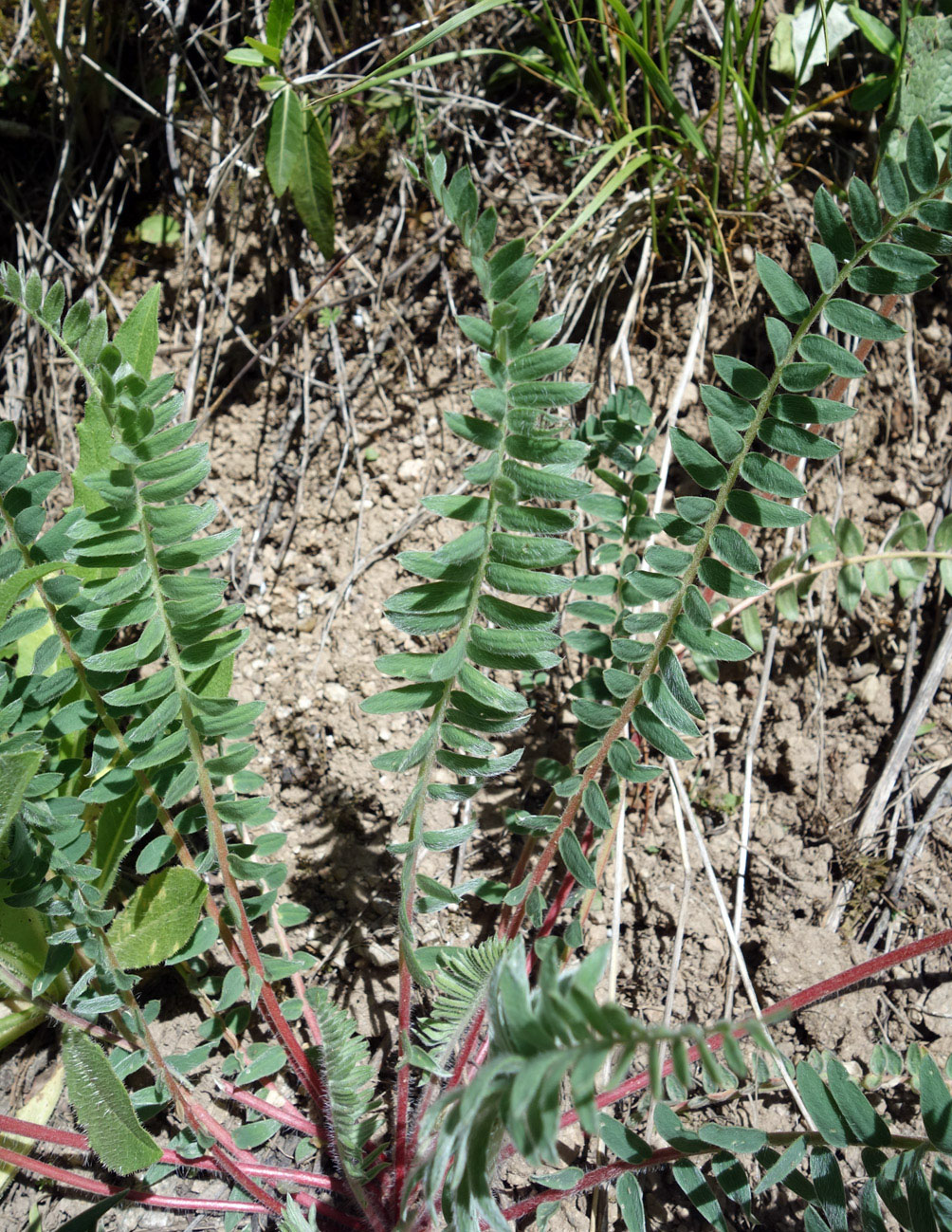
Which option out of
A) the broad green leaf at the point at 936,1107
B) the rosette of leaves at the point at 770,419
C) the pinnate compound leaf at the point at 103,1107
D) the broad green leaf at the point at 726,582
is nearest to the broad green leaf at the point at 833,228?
the rosette of leaves at the point at 770,419

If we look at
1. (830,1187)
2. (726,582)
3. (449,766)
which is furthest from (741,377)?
(830,1187)

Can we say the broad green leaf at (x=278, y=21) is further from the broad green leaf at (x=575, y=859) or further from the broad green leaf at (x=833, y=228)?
the broad green leaf at (x=575, y=859)

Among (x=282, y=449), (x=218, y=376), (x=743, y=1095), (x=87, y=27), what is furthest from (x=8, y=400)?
(x=743, y=1095)

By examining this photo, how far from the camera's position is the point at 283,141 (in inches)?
82.8

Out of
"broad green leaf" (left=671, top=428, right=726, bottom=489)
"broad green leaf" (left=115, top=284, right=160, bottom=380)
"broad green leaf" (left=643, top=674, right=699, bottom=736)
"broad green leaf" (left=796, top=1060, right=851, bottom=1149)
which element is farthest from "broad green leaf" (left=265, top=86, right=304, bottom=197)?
"broad green leaf" (left=796, top=1060, right=851, bottom=1149)

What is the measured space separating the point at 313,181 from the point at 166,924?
176 cm

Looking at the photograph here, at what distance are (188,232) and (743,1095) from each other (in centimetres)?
256

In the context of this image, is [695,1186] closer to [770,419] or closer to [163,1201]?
[163,1201]

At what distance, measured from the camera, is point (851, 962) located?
194 centimetres

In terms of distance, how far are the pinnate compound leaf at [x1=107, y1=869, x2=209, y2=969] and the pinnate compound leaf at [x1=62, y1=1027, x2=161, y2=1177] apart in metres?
0.26

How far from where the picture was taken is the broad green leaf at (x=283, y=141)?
2088 millimetres

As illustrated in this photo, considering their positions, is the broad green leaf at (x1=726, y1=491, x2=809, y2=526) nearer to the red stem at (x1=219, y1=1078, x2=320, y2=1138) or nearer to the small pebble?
the small pebble

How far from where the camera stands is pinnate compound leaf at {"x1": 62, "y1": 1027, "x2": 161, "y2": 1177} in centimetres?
143

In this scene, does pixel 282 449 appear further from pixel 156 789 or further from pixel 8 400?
pixel 156 789
